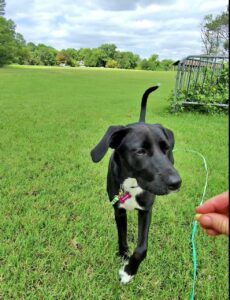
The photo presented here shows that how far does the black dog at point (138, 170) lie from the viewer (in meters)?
2.18

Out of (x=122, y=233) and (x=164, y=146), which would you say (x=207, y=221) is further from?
(x=122, y=233)

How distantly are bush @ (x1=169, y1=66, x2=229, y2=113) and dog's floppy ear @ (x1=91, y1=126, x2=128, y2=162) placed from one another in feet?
25.2

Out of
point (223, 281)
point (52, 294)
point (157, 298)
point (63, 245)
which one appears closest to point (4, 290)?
point (52, 294)

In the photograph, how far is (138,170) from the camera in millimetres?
2316

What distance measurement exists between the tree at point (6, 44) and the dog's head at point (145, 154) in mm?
62525

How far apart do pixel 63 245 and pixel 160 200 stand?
1439 millimetres

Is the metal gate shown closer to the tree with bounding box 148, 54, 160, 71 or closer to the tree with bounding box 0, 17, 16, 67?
the tree with bounding box 0, 17, 16, 67

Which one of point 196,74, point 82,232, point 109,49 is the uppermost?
point 109,49

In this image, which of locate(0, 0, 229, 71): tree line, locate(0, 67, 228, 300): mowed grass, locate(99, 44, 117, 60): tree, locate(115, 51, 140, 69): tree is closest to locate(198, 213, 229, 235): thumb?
locate(0, 67, 228, 300): mowed grass

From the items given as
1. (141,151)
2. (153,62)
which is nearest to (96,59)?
(153,62)

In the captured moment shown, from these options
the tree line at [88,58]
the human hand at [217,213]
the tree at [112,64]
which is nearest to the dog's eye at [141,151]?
the human hand at [217,213]

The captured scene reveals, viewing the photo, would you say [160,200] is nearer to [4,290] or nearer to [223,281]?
[223,281]

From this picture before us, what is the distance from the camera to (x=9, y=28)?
230 feet

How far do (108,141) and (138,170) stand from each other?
317mm
